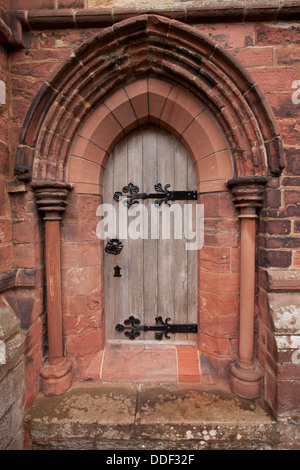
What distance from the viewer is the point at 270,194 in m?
1.86

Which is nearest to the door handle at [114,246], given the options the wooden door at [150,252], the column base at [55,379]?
the wooden door at [150,252]

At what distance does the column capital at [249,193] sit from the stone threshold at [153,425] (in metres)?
1.54

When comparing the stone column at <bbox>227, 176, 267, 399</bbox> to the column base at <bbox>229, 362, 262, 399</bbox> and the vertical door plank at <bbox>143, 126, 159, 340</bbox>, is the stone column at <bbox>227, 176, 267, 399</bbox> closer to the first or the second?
the column base at <bbox>229, 362, 262, 399</bbox>

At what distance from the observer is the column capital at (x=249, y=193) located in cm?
182

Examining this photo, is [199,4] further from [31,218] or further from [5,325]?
[5,325]

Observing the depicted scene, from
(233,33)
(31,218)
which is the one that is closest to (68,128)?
(31,218)

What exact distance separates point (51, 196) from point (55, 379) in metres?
1.54

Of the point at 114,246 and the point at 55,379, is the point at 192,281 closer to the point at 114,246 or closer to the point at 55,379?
the point at 114,246

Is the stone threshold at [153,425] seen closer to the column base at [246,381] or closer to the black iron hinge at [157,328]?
the column base at [246,381]

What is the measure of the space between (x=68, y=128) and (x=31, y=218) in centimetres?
83

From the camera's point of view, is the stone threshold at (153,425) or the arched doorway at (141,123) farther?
the arched doorway at (141,123)

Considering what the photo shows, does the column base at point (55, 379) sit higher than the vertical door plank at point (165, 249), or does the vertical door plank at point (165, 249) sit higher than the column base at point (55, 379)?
the vertical door plank at point (165, 249)

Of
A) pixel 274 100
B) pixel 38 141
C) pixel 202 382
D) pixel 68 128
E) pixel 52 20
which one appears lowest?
pixel 202 382

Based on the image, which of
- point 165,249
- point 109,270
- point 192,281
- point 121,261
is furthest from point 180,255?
point 109,270
